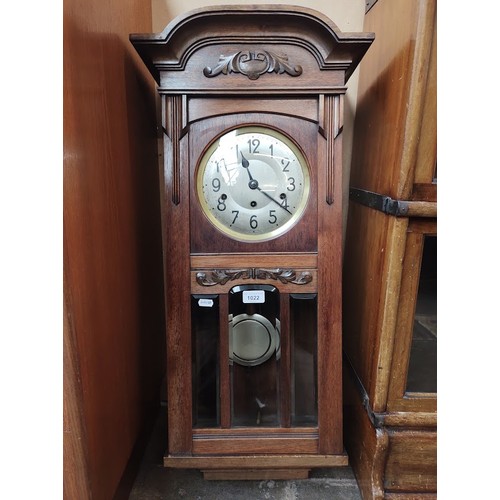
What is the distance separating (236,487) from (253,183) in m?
0.76

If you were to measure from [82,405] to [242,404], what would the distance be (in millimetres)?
387

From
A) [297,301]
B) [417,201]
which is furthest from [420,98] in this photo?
[297,301]

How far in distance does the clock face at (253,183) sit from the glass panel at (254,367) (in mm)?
203

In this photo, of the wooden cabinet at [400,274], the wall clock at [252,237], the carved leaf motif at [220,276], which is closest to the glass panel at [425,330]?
the wooden cabinet at [400,274]

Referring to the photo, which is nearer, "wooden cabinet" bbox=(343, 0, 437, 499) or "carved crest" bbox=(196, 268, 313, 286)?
"wooden cabinet" bbox=(343, 0, 437, 499)

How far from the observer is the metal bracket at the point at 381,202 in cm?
91

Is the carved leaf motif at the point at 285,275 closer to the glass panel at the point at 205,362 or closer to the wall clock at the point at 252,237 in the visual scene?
the wall clock at the point at 252,237

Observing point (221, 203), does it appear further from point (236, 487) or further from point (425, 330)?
point (236, 487)

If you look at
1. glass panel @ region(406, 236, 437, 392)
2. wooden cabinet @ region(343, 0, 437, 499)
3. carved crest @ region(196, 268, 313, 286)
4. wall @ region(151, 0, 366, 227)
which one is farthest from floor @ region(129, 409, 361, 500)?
wall @ region(151, 0, 366, 227)

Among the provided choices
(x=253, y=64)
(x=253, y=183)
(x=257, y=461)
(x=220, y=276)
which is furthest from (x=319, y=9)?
(x=257, y=461)

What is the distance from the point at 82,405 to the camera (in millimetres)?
806

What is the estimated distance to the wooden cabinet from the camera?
0.90 m

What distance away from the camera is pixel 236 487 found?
1.10m

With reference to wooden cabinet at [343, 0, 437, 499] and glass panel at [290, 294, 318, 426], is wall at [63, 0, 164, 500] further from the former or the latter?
wooden cabinet at [343, 0, 437, 499]
